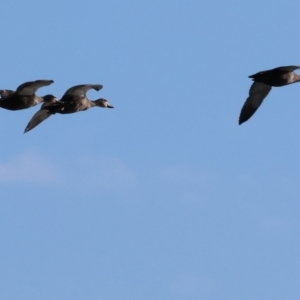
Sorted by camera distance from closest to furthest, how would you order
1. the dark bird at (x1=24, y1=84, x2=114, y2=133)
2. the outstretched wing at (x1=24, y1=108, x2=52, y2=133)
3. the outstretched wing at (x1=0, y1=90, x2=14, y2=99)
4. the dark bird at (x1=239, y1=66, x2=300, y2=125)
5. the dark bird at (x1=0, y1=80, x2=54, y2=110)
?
the dark bird at (x1=0, y1=80, x2=54, y2=110)
the outstretched wing at (x1=0, y1=90, x2=14, y2=99)
the dark bird at (x1=24, y1=84, x2=114, y2=133)
the dark bird at (x1=239, y1=66, x2=300, y2=125)
the outstretched wing at (x1=24, y1=108, x2=52, y2=133)

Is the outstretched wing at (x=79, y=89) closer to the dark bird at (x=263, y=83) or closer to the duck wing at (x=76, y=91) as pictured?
the duck wing at (x=76, y=91)

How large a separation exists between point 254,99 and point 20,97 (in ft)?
28.3

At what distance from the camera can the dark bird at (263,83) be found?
39.0 metres

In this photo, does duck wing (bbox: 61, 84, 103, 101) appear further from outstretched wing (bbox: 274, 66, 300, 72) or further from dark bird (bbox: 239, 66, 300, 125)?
outstretched wing (bbox: 274, 66, 300, 72)

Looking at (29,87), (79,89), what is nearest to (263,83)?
(79,89)

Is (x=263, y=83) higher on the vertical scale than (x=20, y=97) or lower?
higher

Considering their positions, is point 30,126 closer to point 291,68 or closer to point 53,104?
point 53,104

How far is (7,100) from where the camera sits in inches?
1476

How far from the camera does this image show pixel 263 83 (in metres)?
41.0

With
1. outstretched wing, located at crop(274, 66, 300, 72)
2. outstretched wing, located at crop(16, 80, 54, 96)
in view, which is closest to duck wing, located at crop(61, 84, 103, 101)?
outstretched wing, located at crop(16, 80, 54, 96)

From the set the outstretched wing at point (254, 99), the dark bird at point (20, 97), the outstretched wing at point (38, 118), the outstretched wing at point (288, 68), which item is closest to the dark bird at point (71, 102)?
the dark bird at point (20, 97)

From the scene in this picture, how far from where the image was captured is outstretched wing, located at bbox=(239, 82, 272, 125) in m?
41.9

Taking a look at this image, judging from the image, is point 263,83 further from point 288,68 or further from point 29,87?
point 29,87

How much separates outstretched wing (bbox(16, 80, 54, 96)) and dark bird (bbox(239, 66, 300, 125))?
661 cm
